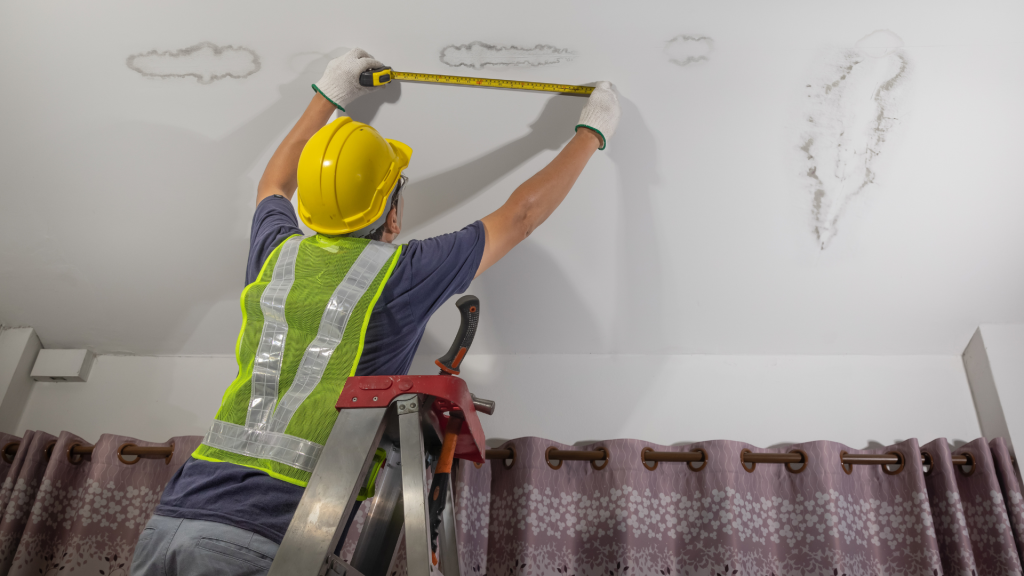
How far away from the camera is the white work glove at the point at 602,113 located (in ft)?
5.15

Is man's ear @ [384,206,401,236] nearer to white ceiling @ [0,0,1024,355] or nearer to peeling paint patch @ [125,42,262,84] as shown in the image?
white ceiling @ [0,0,1024,355]

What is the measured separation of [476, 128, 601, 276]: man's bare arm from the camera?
54.9 inches

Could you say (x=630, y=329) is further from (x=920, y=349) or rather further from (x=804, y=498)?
(x=920, y=349)

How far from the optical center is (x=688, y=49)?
1.59 metres

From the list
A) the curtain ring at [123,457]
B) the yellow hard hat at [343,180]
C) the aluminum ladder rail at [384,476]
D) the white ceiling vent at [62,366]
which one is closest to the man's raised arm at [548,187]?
the yellow hard hat at [343,180]

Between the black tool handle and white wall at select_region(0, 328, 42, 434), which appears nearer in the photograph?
the black tool handle

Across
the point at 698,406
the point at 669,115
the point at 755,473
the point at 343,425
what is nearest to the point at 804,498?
the point at 755,473

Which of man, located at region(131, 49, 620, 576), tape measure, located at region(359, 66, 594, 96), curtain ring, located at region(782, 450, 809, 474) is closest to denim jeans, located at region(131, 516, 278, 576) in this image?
man, located at region(131, 49, 620, 576)

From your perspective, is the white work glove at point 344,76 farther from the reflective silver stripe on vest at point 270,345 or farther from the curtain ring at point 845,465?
the curtain ring at point 845,465

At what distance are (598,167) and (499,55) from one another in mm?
405

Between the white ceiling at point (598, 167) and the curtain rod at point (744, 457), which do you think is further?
the curtain rod at point (744, 457)

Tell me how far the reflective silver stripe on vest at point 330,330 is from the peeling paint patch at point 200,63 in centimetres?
79

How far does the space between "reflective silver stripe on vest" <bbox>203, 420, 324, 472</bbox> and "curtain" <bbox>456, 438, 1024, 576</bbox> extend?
2.58 feet

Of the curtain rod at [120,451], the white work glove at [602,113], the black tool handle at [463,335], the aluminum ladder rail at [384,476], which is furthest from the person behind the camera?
the curtain rod at [120,451]
